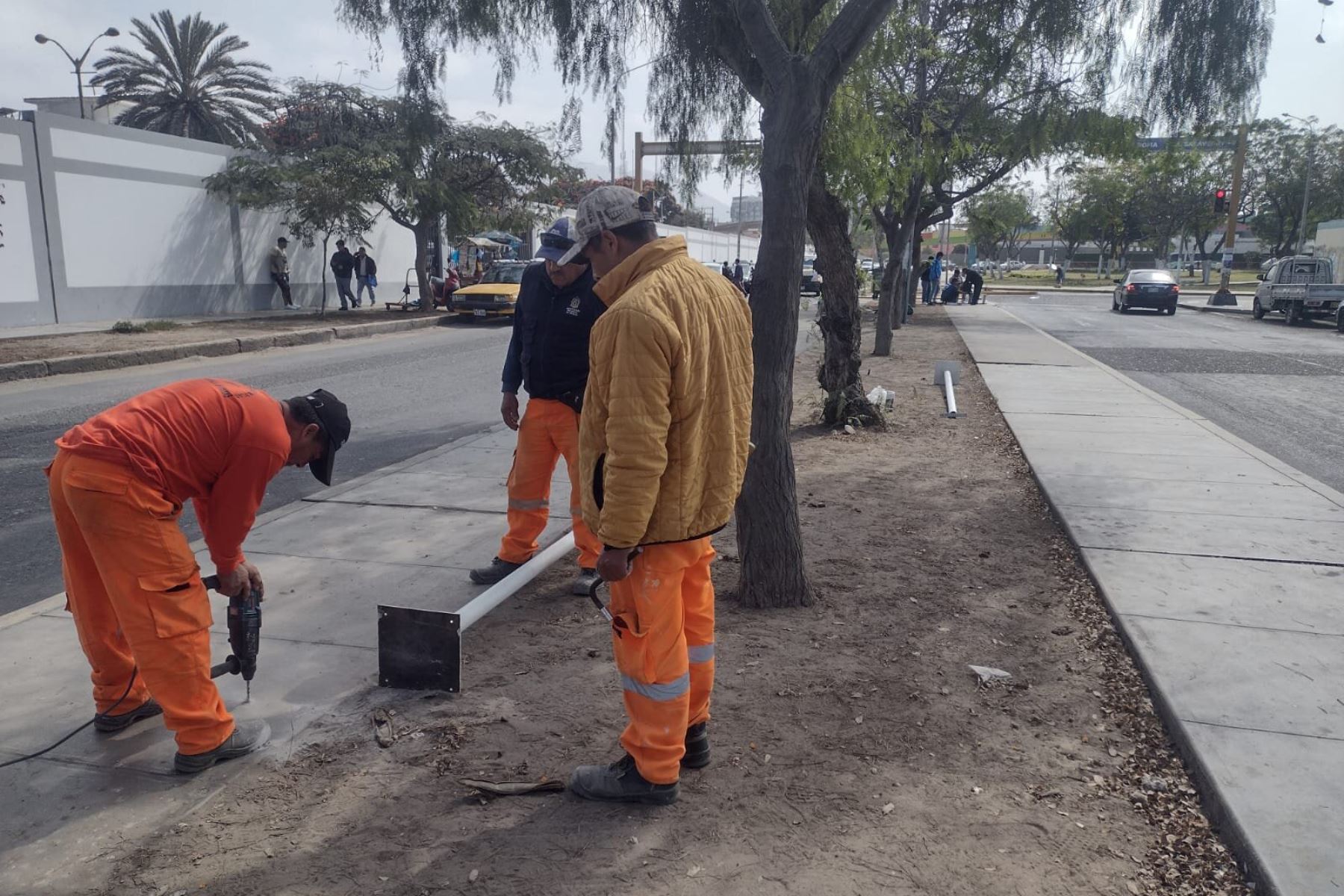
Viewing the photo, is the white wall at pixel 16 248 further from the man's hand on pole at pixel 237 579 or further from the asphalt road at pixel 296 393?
the man's hand on pole at pixel 237 579

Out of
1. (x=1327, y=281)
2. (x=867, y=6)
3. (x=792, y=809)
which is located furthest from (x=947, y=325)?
(x=792, y=809)

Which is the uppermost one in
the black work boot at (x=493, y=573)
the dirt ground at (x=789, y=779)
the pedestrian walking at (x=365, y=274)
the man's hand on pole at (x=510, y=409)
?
the pedestrian walking at (x=365, y=274)

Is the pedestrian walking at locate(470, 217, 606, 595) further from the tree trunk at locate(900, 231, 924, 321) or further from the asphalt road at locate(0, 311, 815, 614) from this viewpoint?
the tree trunk at locate(900, 231, 924, 321)

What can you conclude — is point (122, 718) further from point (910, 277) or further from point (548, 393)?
point (910, 277)

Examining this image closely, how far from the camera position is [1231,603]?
4809 millimetres

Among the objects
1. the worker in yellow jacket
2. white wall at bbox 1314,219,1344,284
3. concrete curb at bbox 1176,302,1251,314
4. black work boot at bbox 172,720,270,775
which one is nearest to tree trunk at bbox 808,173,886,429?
the worker in yellow jacket

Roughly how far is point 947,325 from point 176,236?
59.8ft

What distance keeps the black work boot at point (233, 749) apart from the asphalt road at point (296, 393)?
220cm

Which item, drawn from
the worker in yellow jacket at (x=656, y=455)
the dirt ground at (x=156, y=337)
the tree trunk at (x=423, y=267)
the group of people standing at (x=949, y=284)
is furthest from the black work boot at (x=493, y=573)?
the group of people standing at (x=949, y=284)

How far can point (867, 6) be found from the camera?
15.1ft

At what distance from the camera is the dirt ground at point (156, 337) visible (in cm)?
1437

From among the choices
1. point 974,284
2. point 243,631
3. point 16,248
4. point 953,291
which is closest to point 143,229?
point 16,248

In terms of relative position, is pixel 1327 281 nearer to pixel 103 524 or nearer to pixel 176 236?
pixel 176 236

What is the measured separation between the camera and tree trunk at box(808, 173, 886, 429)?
9227 millimetres
